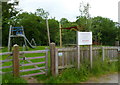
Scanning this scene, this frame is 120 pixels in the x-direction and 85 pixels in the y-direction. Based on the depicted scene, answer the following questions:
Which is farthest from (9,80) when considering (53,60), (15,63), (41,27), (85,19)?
(41,27)

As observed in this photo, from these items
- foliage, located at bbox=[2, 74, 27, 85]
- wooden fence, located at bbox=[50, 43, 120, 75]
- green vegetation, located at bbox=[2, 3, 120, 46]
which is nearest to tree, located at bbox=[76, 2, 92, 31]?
green vegetation, located at bbox=[2, 3, 120, 46]

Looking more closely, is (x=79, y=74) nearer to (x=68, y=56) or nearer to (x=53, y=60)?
(x=68, y=56)

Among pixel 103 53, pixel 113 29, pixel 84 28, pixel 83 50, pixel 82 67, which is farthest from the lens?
pixel 113 29

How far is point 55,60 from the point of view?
18.4 feet

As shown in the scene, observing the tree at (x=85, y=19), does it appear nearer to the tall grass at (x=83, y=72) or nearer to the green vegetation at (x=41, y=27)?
the green vegetation at (x=41, y=27)

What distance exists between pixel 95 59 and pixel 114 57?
1615mm

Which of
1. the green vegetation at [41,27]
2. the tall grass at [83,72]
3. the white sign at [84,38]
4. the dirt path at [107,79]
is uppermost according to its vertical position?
the green vegetation at [41,27]

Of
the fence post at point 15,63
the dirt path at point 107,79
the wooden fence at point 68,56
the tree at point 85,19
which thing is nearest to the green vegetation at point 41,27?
the tree at point 85,19

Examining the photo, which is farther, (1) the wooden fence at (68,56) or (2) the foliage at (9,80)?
(1) the wooden fence at (68,56)

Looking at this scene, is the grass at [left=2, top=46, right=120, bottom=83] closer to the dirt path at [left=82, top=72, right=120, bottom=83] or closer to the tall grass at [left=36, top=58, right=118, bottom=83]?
the tall grass at [left=36, top=58, right=118, bottom=83]

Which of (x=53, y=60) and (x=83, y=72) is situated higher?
(x=53, y=60)

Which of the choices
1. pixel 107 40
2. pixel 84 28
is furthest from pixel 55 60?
pixel 107 40

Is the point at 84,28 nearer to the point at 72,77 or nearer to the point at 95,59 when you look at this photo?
the point at 95,59

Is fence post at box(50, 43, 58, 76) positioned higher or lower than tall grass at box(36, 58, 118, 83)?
higher
